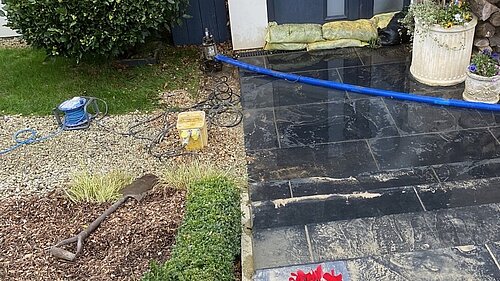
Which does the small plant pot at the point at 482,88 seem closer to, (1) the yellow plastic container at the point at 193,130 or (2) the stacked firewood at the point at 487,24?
(2) the stacked firewood at the point at 487,24

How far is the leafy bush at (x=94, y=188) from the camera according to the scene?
3.81 meters

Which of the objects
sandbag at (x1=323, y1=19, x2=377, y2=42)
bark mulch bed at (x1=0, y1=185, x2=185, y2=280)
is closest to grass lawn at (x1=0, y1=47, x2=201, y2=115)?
sandbag at (x1=323, y1=19, x2=377, y2=42)

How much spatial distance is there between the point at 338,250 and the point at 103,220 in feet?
5.04

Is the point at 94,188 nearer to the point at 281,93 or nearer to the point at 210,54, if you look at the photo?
the point at 281,93

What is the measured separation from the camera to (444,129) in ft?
14.4

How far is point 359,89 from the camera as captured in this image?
4988mm


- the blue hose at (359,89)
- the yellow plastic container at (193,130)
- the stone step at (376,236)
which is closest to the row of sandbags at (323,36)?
the blue hose at (359,89)

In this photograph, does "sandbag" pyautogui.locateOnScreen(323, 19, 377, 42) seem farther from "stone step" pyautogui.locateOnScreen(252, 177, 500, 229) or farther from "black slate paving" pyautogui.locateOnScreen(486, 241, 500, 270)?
"black slate paving" pyautogui.locateOnScreen(486, 241, 500, 270)

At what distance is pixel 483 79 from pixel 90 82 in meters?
3.70

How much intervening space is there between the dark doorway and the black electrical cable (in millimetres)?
1187

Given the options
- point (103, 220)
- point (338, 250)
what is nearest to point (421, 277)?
point (338, 250)

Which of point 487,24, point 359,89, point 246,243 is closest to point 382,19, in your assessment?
point 487,24

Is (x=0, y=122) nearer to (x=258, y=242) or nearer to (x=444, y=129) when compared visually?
(x=258, y=242)

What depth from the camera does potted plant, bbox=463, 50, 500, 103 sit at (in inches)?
179
